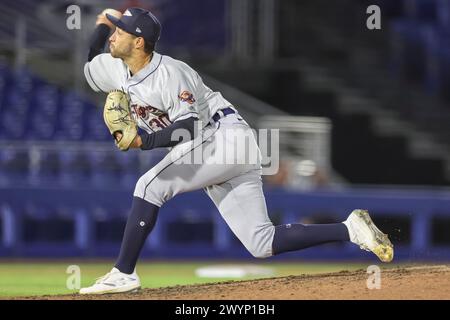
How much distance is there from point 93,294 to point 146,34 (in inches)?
59.9

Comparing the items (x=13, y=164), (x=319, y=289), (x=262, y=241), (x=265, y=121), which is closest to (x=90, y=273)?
(x=13, y=164)

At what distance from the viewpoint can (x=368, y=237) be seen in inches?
244

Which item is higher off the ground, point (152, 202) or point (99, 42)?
point (99, 42)

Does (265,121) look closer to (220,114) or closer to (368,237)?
(220,114)

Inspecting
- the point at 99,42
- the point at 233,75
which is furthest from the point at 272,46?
the point at 99,42

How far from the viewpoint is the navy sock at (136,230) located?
6.04 metres

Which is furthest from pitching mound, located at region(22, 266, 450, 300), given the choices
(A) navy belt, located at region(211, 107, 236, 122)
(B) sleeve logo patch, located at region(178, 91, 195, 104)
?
(B) sleeve logo patch, located at region(178, 91, 195, 104)

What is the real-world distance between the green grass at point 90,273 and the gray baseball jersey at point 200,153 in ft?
5.95

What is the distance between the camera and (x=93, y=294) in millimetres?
6082

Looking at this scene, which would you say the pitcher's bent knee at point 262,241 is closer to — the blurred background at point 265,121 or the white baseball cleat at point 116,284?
the white baseball cleat at point 116,284

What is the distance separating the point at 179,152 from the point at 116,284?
0.83 meters

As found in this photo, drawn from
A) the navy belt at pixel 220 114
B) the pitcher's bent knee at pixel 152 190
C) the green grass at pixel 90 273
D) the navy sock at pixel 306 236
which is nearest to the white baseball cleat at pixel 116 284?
the pitcher's bent knee at pixel 152 190

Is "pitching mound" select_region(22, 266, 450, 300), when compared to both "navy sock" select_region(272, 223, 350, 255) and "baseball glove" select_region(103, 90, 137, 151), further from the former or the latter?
"baseball glove" select_region(103, 90, 137, 151)

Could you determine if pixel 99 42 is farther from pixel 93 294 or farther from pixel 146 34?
pixel 93 294
